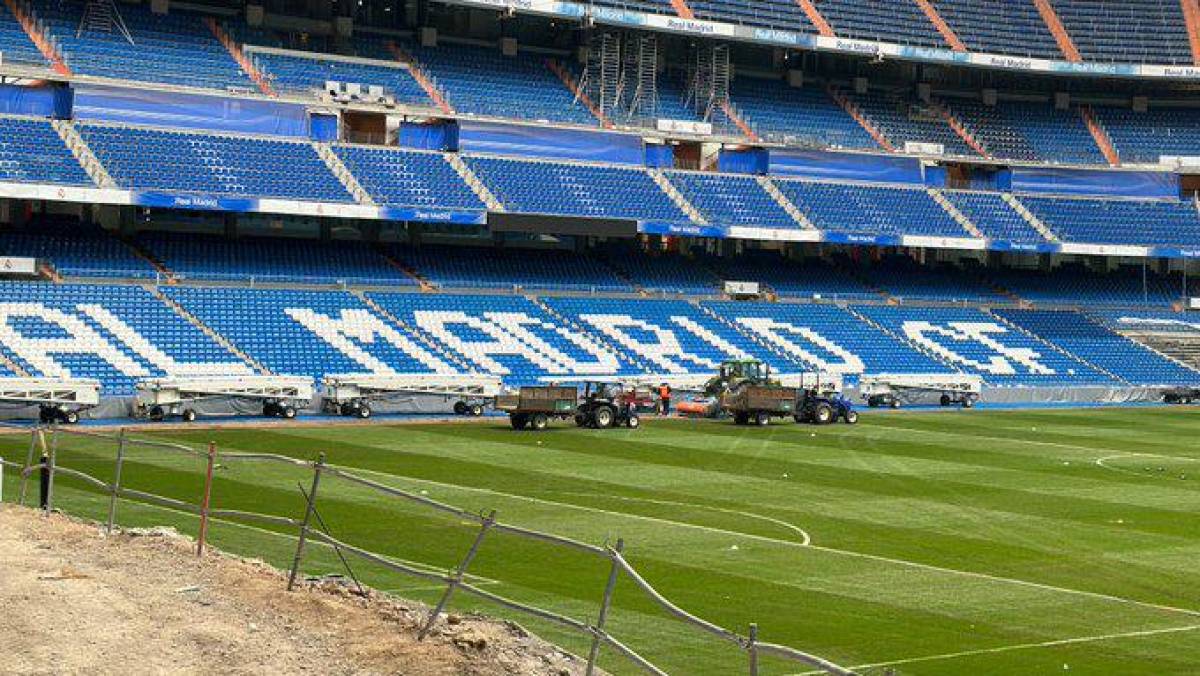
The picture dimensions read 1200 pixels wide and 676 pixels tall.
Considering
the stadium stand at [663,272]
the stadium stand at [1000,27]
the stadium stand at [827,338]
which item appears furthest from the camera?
the stadium stand at [1000,27]

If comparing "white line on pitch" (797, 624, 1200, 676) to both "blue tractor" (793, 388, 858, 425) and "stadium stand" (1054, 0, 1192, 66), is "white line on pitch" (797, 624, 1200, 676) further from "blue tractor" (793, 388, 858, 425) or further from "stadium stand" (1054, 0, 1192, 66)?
"stadium stand" (1054, 0, 1192, 66)

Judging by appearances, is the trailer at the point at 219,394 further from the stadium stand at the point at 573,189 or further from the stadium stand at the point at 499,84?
the stadium stand at the point at 499,84

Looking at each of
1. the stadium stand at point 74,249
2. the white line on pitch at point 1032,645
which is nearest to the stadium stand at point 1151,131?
the stadium stand at point 74,249

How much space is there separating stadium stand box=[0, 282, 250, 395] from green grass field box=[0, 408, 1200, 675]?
366 inches

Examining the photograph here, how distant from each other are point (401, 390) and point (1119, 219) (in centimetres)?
5072

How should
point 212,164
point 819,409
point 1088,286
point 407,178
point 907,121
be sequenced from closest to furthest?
point 819,409, point 212,164, point 407,178, point 1088,286, point 907,121

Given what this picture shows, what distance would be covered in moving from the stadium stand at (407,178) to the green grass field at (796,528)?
20968 millimetres

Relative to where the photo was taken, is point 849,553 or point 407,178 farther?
point 407,178

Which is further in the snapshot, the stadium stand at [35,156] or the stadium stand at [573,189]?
the stadium stand at [573,189]

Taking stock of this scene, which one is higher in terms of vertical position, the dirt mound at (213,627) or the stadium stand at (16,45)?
the stadium stand at (16,45)

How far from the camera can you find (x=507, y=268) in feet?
263

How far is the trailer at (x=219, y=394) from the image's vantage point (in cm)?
5750

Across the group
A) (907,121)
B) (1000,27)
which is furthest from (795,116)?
(1000,27)

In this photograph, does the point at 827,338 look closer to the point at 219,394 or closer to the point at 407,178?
the point at 407,178
